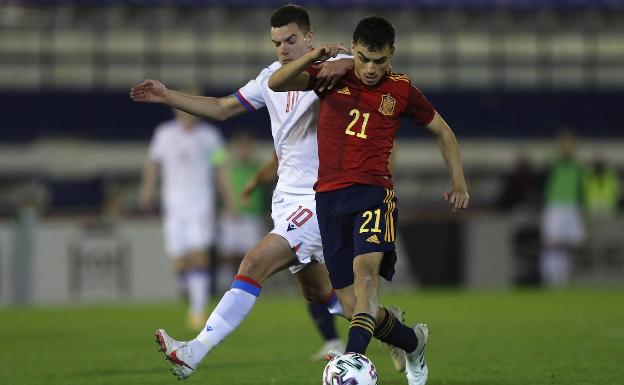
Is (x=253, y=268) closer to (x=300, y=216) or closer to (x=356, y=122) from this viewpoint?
(x=300, y=216)

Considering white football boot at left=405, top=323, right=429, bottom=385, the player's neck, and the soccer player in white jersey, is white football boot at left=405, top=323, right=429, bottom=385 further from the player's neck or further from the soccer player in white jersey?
the player's neck

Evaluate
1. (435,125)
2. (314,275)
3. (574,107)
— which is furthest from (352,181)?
(574,107)

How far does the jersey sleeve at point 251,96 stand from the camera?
8.52m

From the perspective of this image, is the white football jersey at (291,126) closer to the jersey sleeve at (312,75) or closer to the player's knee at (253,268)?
the player's knee at (253,268)

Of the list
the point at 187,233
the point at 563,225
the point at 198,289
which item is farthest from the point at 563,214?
the point at 198,289

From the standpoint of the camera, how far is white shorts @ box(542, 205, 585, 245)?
21.3 m

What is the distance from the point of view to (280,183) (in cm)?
879

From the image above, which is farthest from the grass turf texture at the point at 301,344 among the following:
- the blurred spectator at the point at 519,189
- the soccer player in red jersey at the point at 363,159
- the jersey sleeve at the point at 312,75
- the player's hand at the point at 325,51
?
the blurred spectator at the point at 519,189

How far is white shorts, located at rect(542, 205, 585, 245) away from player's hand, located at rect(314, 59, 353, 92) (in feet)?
45.8

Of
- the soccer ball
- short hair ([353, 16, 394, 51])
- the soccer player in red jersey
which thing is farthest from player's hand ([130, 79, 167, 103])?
→ the soccer ball

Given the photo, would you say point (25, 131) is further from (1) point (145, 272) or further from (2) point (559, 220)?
(2) point (559, 220)

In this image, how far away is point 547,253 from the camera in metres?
21.8

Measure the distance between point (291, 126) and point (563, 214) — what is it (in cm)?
1376

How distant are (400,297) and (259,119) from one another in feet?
23.0
